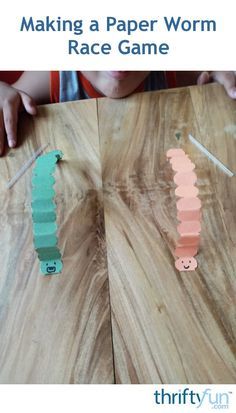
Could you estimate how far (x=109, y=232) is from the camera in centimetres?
46

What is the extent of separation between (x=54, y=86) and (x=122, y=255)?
1.14ft

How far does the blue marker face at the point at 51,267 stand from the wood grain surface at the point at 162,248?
5cm

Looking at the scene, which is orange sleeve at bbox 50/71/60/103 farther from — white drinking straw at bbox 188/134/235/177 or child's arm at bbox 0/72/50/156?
white drinking straw at bbox 188/134/235/177

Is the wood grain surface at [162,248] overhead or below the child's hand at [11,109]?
below

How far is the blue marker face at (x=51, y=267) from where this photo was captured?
1.44ft

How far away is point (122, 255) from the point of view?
44 centimetres
